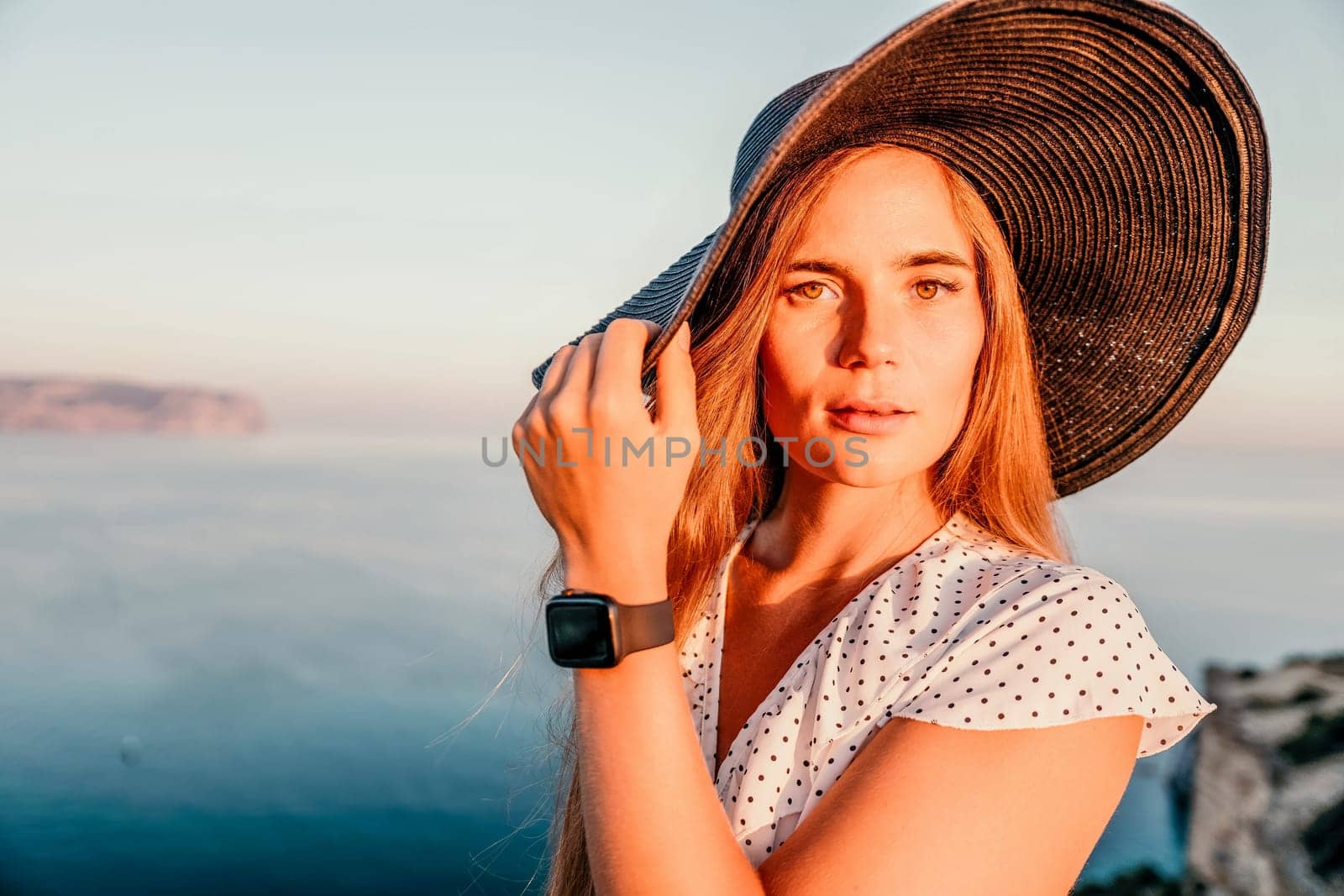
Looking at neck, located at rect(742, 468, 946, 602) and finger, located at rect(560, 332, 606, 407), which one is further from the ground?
finger, located at rect(560, 332, 606, 407)

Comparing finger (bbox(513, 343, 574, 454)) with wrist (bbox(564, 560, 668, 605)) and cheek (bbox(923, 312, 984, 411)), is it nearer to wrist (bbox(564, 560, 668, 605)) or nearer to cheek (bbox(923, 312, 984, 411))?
wrist (bbox(564, 560, 668, 605))

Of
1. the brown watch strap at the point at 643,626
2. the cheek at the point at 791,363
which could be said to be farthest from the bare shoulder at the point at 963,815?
the cheek at the point at 791,363

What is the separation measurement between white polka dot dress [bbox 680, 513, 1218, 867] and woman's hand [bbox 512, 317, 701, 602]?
0.43 m

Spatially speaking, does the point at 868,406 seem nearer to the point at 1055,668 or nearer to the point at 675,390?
the point at 675,390

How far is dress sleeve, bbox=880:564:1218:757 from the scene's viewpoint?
4.92 feet

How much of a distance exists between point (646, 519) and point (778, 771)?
54 cm

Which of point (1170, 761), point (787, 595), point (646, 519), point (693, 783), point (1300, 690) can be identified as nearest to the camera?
point (693, 783)

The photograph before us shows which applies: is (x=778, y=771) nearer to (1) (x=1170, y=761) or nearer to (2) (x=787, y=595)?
(2) (x=787, y=595)

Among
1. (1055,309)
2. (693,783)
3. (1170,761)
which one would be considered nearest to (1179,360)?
(1055,309)

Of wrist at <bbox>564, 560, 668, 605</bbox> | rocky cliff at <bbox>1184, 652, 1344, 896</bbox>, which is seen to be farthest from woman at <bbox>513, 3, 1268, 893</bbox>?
rocky cliff at <bbox>1184, 652, 1344, 896</bbox>

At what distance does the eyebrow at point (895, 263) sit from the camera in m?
1.85

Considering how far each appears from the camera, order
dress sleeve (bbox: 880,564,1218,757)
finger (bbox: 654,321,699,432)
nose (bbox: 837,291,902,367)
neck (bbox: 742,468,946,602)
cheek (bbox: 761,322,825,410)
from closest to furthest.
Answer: dress sleeve (bbox: 880,564,1218,757)
finger (bbox: 654,321,699,432)
nose (bbox: 837,291,902,367)
cheek (bbox: 761,322,825,410)
neck (bbox: 742,468,946,602)

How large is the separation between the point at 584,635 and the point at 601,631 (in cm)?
3

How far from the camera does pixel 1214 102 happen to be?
A: 1.78 meters
